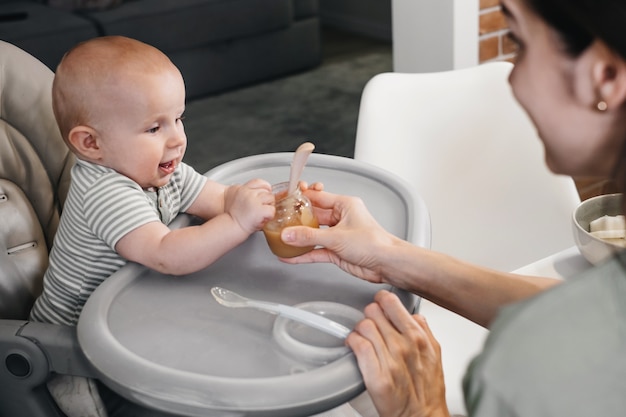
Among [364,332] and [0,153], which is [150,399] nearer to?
[364,332]

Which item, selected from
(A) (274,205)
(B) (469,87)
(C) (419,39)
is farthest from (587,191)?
(A) (274,205)

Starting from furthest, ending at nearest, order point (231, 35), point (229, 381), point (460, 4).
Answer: point (231, 35) < point (460, 4) < point (229, 381)

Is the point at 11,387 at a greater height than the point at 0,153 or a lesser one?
lesser

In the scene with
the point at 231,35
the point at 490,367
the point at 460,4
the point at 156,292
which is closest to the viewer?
the point at 490,367

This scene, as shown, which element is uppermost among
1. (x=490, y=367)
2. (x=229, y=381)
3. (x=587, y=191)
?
(x=490, y=367)

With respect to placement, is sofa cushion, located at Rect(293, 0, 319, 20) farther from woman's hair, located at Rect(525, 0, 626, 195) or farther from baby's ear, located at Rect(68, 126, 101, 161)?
woman's hair, located at Rect(525, 0, 626, 195)

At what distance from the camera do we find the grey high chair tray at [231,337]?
36.4 inches

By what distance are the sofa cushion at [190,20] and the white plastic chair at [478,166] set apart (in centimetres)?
260

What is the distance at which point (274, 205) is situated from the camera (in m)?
1.19

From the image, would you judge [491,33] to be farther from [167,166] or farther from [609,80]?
[609,80]

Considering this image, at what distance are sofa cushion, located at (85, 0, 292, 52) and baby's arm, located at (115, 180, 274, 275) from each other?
3057 mm

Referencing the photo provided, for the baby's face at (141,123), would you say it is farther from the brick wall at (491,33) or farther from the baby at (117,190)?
the brick wall at (491,33)

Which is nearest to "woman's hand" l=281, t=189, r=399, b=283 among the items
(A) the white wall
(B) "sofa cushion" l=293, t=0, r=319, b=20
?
(A) the white wall

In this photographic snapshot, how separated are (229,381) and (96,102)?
0.47m
